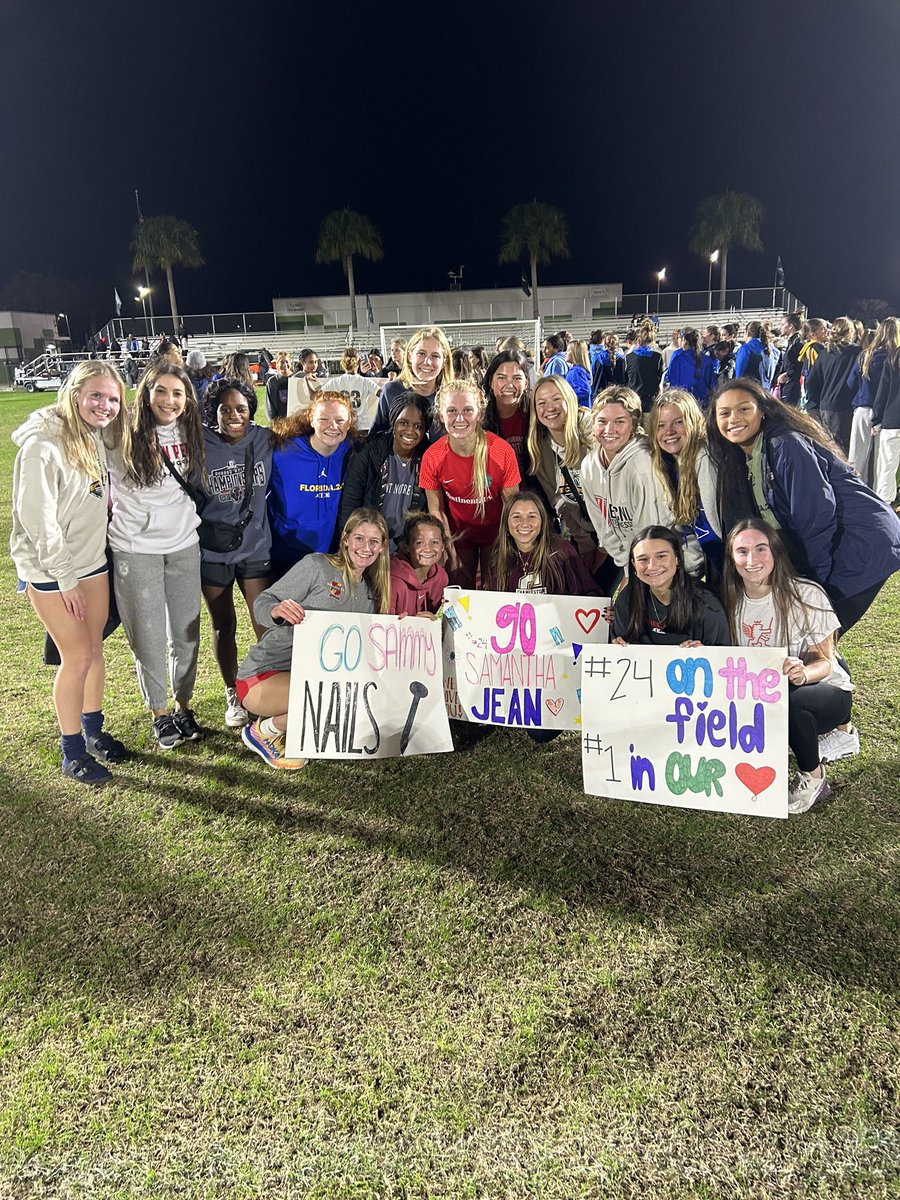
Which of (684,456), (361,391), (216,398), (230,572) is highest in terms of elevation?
(361,391)

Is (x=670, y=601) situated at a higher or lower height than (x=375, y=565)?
lower

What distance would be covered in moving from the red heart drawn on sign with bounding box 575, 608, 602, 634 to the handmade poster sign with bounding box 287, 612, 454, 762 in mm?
878

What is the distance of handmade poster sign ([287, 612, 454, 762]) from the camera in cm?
415

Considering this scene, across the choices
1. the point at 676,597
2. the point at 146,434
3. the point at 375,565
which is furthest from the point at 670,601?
the point at 146,434

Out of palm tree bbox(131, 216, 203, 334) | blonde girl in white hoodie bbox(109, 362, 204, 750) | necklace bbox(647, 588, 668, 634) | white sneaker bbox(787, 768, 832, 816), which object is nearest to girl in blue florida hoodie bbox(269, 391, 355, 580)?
blonde girl in white hoodie bbox(109, 362, 204, 750)

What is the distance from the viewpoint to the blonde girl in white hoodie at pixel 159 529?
160 inches

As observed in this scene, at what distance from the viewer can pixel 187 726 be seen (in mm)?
4621

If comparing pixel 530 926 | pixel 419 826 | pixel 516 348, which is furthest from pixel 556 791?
pixel 516 348

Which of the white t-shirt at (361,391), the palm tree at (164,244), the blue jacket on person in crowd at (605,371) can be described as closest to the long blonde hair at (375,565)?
the white t-shirt at (361,391)

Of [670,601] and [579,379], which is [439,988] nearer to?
[670,601]

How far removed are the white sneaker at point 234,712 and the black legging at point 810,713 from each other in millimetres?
3117

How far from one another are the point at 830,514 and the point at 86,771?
162 inches

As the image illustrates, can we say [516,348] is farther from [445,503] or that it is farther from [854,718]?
[854,718]

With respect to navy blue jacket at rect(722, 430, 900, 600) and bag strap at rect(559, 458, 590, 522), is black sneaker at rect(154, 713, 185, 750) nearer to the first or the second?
bag strap at rect(559, 458, 590, 522)
